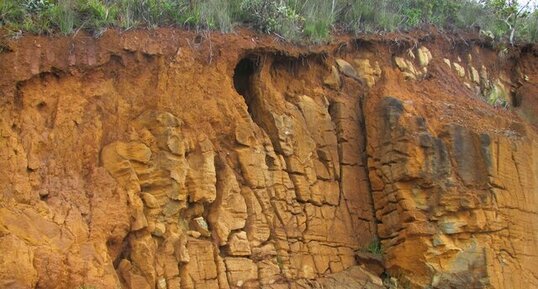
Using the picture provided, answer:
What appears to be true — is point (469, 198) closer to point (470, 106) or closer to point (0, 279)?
point (470, 106)

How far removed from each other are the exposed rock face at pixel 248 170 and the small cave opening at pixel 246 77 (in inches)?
0.9

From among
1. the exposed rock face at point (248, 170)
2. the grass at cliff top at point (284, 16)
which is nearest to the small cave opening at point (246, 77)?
the exposed rock face at point (248, 170)

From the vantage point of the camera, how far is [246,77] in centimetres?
1173

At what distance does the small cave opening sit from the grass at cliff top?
0.54 meters

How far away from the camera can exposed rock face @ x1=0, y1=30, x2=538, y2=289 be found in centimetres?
883

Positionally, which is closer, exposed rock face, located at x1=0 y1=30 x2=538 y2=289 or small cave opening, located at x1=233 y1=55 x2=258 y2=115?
exposed rock face, located at x1=0 y1=30 x2=538 y2=289

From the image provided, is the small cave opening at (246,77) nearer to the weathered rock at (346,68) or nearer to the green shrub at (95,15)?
the weathered rock at (346,68)

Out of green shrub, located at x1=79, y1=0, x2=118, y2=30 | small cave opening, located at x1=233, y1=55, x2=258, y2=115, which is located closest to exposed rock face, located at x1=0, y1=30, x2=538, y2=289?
small cave opening, located at x1=233, y1=55, x2=258, y2=115

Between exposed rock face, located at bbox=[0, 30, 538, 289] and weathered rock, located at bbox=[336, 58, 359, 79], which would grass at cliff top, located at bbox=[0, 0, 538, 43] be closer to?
exposed rock face, located at bbox=[0, 30, 538, 289]

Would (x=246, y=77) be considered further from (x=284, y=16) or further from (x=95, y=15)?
(x=95, y=15)

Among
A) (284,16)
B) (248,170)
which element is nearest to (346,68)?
(284,16)

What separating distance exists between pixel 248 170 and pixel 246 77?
1891 millimetres

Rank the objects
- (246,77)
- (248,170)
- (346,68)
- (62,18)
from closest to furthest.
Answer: (62,18), (248,170), (246,77), (346,68)

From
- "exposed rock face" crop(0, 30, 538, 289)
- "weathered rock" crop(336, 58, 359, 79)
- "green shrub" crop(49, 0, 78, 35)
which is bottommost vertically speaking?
"exposed rock face" crop(0, 30, 538, 289)
